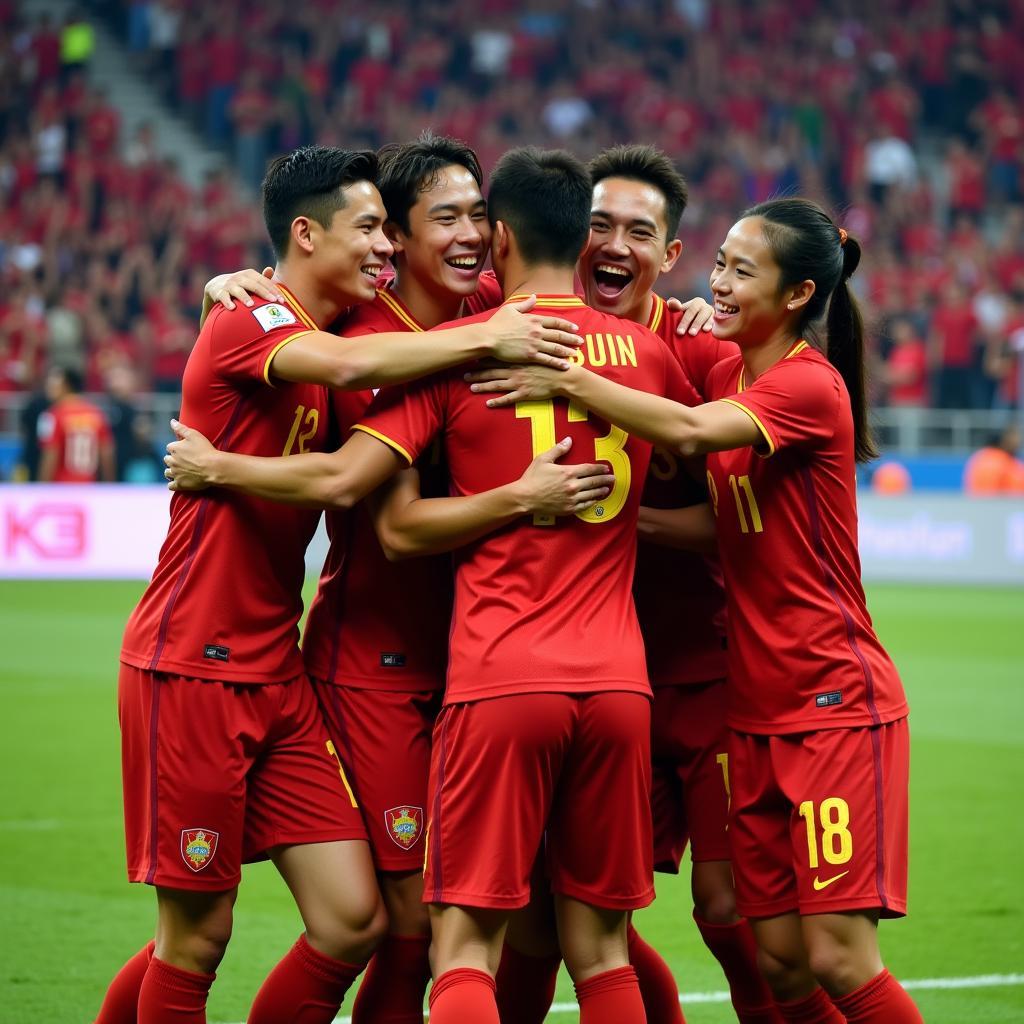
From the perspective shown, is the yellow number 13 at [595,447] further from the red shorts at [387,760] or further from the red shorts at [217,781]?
the red shorts at [217,781]

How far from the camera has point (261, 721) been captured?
4348 millimetres

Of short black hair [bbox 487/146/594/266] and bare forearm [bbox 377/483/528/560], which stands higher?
short black hair [bbox 487/146/594/266]

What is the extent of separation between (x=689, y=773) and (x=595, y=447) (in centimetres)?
111

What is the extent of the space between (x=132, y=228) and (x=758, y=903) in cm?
2131

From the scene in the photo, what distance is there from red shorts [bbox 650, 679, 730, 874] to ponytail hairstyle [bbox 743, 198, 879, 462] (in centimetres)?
83

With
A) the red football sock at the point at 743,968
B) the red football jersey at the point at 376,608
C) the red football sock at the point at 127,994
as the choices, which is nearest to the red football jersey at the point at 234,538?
the red football jersey at the point at 376,608

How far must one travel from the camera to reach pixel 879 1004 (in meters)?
4.01

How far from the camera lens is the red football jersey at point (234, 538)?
14.2 ft

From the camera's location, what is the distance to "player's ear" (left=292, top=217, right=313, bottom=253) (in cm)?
453

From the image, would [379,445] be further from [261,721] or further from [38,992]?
[38,992]

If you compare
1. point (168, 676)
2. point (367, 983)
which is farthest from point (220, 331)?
point (367, 983)

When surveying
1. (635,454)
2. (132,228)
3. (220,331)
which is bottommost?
(635,454)

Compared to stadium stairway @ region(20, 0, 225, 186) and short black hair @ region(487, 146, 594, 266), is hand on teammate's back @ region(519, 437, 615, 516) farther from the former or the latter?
stadium stairway @ region(20, 0, 225, 186)

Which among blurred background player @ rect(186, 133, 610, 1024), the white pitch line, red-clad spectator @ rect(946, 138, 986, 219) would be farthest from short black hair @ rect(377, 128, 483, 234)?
red-clad spectator @ rect(946, 138, 986, 219)
